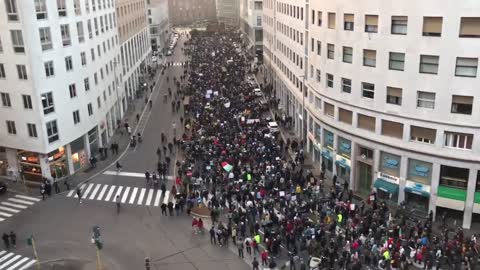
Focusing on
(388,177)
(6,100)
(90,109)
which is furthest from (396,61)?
(6,100)

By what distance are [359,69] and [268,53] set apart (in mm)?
51846

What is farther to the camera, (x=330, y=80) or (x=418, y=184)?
(x=330, y=80)

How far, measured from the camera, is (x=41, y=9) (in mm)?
44062

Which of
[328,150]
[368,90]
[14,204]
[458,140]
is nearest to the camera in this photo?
[458,140]

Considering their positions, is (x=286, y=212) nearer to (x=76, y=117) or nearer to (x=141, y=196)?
(x=141, y=196)

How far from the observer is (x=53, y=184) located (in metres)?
47.2

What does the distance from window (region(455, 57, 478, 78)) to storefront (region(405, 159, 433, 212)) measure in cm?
766

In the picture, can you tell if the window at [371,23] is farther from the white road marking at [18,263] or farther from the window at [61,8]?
the white road marking at [18,263]

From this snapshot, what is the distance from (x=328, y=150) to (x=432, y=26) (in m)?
16.5

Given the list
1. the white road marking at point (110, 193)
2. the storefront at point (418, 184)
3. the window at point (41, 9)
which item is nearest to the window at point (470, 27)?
the storefront at point (418, 184)

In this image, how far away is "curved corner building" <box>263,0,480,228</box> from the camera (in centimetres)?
Answer: 3444

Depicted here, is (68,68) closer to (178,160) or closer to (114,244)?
(178,160)

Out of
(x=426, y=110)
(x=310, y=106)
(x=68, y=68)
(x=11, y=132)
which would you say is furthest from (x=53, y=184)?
(x=426, y=110)

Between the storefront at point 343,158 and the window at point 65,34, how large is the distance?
29.5m
